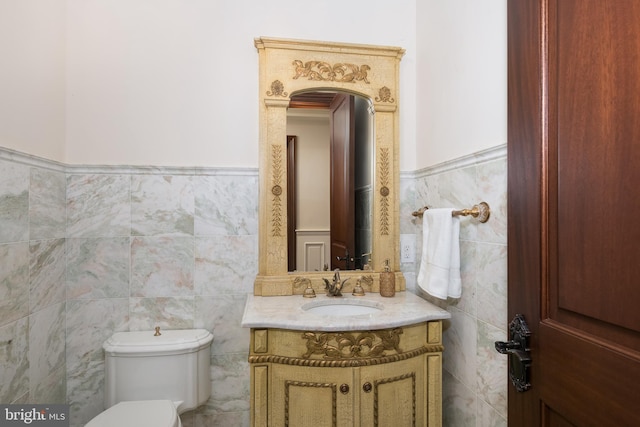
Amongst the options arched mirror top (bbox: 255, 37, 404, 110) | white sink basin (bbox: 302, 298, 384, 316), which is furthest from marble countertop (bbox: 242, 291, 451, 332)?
arched mirror top (bbox: 255, 37, 404, 110)

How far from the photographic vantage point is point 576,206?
71 centimetres

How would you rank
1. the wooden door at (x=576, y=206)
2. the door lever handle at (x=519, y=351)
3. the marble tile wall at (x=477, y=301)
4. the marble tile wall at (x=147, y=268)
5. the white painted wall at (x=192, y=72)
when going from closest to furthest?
the wooden door at (x=576, y=206) < the door lever handle at (x=519, y=351) < the marble tile wall at (x=477, y=301) < the marble tile wall at (x=147, y=268) < the white painted wall at (x=192, y=72)

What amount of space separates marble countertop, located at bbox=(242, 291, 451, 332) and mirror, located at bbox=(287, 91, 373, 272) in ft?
0.70

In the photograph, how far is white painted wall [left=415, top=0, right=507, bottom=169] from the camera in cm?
119

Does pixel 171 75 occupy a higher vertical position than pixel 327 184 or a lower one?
higher

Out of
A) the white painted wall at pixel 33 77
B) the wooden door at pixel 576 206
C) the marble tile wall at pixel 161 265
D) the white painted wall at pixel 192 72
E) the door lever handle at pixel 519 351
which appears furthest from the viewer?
the marble tile wall at pixel 161 265

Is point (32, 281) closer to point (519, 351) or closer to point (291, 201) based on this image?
point (291, 201)

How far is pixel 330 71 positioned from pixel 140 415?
5.62ft

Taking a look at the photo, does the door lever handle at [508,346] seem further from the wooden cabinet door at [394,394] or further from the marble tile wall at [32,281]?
the marble tile wall at [32,281]

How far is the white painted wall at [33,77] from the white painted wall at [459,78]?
5.63 ft

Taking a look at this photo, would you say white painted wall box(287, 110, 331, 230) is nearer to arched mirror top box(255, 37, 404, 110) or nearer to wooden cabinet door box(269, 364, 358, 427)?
arched mirror top box(255, 37, 404, 110)

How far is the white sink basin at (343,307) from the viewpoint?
1.57 meters

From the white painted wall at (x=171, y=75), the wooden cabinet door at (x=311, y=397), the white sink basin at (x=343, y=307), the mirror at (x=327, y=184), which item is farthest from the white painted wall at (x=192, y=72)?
the wooden cabinet door at (x=311, y=397)

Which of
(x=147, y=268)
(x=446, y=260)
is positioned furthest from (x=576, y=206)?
(x=147, y=268)
